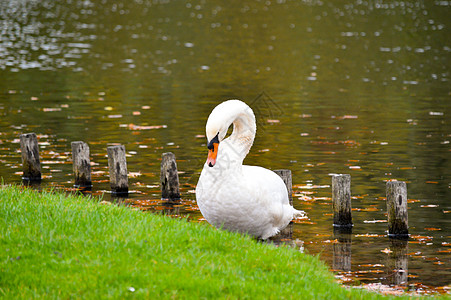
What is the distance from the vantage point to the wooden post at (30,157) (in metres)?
20.6

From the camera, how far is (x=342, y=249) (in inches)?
609

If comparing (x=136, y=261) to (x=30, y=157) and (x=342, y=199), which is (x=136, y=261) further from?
(x=30, y=157)

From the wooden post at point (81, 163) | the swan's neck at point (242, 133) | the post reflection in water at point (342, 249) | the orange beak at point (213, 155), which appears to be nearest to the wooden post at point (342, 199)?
the post reflection in water at point (342, 249)

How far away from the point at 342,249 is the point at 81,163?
26.3 feet

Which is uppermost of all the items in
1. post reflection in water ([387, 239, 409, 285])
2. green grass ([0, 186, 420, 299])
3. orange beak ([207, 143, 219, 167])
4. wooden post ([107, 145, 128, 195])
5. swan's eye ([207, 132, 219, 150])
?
swan's eye ([207, 132, 219, 150])

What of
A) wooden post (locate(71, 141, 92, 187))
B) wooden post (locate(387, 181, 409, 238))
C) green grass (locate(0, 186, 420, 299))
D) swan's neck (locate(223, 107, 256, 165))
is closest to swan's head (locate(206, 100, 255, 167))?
swan's neck (locate(223, 107, 256, 165))

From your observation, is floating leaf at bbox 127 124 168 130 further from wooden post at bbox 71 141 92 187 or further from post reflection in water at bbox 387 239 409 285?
post reflection in water at bbox 387 239 409 285

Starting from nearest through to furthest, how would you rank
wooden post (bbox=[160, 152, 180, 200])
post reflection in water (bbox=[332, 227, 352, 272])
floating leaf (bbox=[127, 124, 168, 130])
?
post reflection in water (bbox=[332, 227, 352, 272]) < wooden post (bbox=[160, 152, 180, 200]) < floating leaf (bbox=[127, 124, 168, 130])

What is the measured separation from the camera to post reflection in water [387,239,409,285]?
13625mm

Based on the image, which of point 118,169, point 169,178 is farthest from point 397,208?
point 118,169

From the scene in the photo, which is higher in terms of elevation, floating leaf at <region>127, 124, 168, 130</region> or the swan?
floating leaf at <region>127, 124, 168, 130</region>

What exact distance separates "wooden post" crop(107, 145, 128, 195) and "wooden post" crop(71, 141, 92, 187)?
0.86 meters

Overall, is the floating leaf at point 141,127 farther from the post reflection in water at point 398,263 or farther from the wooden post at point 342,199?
the post reflection in water at point 398,263

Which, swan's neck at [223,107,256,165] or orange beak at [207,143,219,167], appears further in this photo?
swan's neck at [223,107,256,165]
